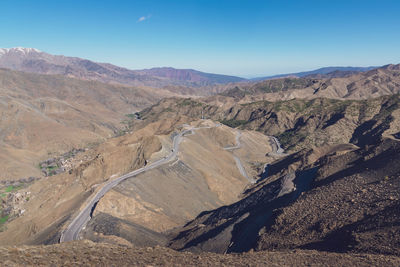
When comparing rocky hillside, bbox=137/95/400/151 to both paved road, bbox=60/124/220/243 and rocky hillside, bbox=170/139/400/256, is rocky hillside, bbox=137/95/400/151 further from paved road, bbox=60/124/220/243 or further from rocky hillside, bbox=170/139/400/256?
paved road, bbox=60/124/220/243

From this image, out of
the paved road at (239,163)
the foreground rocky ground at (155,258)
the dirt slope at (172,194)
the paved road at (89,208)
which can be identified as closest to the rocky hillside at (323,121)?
the paved road at (239,163)

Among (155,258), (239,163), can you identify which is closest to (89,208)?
(155,258)

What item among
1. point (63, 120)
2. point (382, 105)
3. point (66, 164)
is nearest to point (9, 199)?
point (66, 164)

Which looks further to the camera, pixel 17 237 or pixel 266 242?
pixel 17 237

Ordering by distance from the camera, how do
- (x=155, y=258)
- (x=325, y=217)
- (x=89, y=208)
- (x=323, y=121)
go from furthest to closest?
(x=323, y=121), (x=89, y=208), (x=325, y=217), (x=155, y=258)

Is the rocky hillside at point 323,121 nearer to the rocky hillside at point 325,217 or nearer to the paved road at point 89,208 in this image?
the rocky hillside at point 325,217

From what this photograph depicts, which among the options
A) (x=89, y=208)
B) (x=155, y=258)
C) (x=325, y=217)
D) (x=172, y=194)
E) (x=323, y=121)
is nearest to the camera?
(x=155, y=258)

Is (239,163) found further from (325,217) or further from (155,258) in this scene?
(155,258)

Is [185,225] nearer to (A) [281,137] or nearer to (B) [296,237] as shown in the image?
(B) [296,237]
